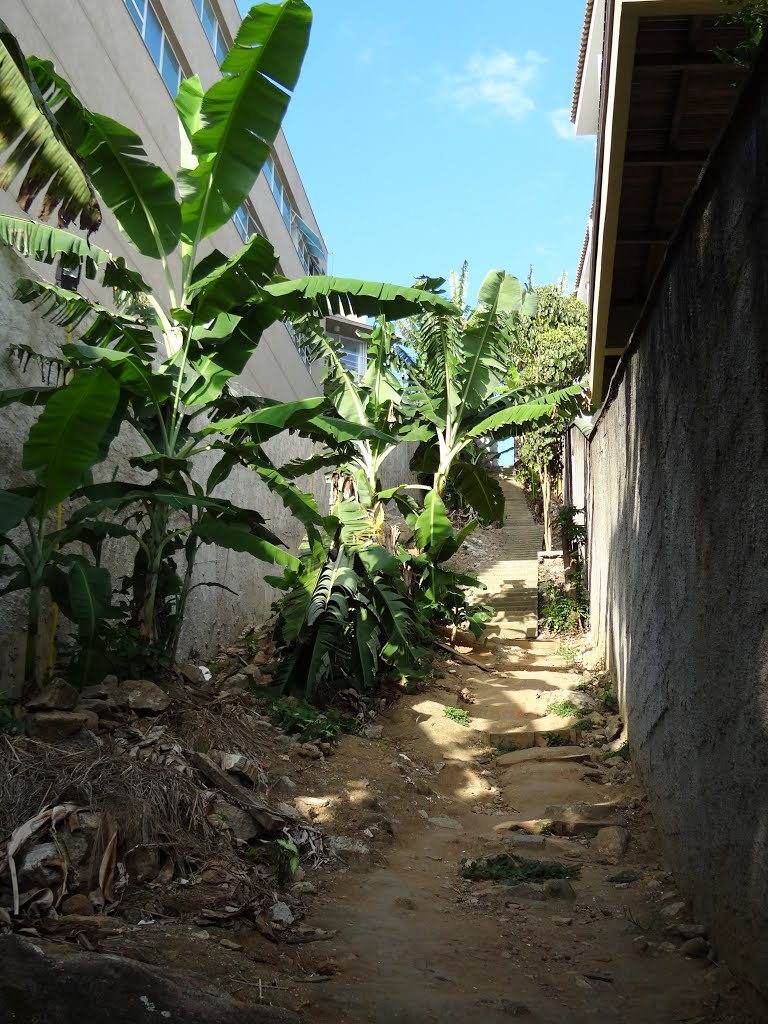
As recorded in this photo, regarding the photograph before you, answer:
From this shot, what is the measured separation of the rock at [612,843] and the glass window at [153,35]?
436 inches

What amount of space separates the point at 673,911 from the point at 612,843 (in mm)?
1341

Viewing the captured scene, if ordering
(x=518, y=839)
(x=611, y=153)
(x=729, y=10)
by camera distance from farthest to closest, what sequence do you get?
(x=611, y=153)
(x=518, y=839)
(x=729, y=10)

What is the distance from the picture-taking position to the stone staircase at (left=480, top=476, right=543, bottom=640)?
14.0 m

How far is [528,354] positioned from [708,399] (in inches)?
583

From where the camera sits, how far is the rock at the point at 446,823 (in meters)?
A: 6.13

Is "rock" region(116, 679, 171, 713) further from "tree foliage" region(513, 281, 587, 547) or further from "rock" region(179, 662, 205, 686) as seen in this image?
"tree foliage" region(513, 281, 587, 547)

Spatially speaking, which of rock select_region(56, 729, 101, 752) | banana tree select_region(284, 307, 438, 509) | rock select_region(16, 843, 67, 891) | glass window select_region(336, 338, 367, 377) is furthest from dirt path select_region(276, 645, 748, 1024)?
glass window select_region(336, 338, 367, 377)

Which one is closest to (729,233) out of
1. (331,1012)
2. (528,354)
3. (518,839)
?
(331,1012)

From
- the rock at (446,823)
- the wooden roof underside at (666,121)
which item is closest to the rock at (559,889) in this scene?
the rock at (446,823)

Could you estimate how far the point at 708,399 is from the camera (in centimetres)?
343

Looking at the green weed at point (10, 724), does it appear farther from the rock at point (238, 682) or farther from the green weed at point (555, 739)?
the green weed at point (555, 739)

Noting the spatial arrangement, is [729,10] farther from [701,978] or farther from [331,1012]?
[331,1012]

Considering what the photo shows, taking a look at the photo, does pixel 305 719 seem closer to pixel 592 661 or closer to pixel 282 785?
pixel 282 785

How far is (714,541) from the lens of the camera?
3.35 metres
